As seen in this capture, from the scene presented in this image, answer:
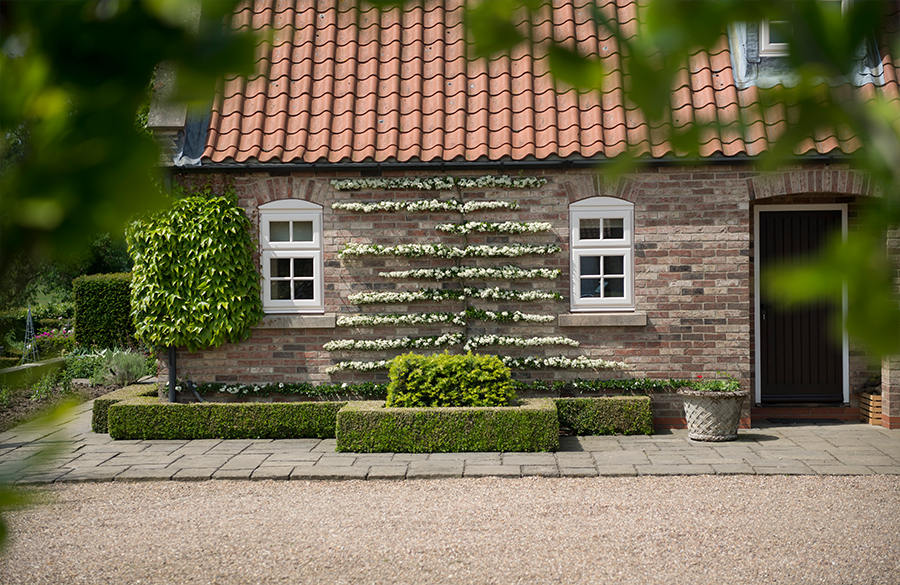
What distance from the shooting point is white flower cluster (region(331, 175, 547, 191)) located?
9.42m

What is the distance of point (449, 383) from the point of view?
851 cm

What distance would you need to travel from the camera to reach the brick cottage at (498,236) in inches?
366

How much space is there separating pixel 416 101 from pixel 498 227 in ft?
6.86

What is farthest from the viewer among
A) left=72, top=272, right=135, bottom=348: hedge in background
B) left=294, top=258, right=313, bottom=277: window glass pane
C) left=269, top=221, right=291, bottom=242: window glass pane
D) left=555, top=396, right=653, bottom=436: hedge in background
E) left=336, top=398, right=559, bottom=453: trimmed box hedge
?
left=72, top=272, right=135, bottom=348: hedge in background

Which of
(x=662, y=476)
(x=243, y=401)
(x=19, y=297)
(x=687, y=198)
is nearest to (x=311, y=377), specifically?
(x=243, y=401)

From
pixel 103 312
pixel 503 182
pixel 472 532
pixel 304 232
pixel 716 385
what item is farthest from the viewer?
pixel 103 312

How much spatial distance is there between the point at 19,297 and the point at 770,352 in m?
10.6

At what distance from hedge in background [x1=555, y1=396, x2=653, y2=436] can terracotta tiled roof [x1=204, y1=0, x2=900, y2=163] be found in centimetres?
297

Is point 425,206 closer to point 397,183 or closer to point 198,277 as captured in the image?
point 397,183

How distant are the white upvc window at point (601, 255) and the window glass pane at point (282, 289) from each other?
363 centimetres

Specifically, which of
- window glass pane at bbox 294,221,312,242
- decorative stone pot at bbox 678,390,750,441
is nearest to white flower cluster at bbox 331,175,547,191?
window glass pane at bbox 294,221,312,242

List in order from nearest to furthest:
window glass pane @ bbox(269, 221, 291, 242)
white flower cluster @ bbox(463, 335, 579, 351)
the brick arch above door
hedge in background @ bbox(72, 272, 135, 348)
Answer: the brick arch above door, white flower cluster @ bbox(463, 335, 579, 351), window glass pane @ bbox(269, 221, 291, 242), hedge in background @ bbox(72, 272, 135, 348)

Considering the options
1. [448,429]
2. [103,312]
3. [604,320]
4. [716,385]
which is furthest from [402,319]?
[103,312]

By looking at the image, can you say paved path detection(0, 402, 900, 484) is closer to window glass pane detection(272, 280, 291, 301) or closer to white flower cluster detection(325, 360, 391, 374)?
white flower cluster detection(325, 360, 391, 374)
